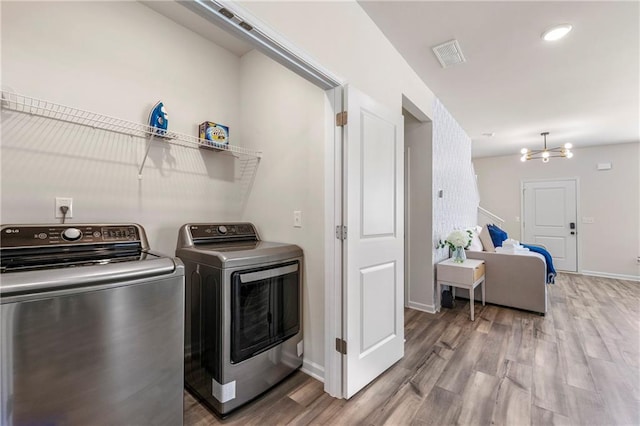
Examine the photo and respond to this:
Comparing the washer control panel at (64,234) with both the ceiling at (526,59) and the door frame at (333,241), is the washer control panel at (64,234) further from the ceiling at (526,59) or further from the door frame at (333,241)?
the ceiling at (526,59)

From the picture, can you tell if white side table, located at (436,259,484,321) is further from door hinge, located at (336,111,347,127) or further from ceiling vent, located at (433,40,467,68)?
door hinge, located at (336,111,347,127)

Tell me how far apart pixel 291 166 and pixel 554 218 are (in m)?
6.50

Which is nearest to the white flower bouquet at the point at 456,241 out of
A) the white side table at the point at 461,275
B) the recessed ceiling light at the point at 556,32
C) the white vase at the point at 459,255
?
the white vase at the point at 459,255

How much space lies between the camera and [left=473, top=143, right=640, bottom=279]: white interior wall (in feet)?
17.4

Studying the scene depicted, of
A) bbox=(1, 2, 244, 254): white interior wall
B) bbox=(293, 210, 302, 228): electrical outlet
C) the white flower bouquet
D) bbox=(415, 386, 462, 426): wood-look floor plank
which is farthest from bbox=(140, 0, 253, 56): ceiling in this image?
the white flower bouquet

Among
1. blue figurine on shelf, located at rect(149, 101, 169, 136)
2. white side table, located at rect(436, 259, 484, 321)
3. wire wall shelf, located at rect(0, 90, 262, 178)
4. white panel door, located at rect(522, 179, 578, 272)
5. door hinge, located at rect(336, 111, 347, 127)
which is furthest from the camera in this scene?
white panel door, located at rect(522, 179, 578, 272)

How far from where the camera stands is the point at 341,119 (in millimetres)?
1777

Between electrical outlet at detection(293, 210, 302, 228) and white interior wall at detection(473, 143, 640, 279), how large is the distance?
21.1 ft

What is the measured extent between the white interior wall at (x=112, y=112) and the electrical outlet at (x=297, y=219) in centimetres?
72

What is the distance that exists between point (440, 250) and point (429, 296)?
0.61 m

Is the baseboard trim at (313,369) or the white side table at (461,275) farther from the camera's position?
the white side table at (461,275)

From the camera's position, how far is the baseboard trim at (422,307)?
3.35 metres

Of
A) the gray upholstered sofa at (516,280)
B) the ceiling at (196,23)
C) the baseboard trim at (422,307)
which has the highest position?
the ceiling at (196,23)

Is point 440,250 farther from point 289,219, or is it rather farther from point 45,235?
point 45,235
